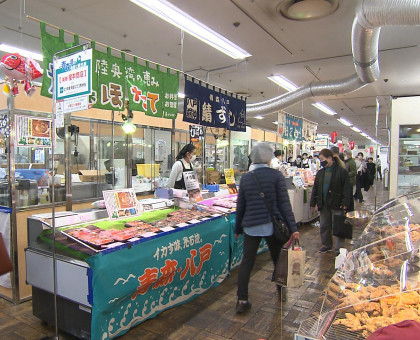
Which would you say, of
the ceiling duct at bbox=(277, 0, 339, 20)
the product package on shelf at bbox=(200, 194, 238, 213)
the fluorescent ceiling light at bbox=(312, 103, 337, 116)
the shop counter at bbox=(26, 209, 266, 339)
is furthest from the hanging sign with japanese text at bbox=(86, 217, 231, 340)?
the fluorescent ceiling light at bbox=(312, 103, 337, 116)

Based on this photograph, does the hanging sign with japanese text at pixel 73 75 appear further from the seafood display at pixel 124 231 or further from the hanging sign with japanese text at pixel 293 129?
the hanging sign with japanese text at pixel 293 129

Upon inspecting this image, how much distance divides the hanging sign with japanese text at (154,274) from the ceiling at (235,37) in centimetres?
394

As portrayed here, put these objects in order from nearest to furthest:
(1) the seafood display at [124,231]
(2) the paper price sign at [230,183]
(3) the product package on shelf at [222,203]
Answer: (1) the seafood display at [124,231]
(3) the product package on shelf at [222,203]
(2) the paper price sign at [230,183]

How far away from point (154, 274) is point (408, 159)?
7.13 m

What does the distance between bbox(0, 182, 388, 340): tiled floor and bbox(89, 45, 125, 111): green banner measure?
275 centimetres

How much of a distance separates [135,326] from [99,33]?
19.5 ft

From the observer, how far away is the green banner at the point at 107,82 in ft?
13.4

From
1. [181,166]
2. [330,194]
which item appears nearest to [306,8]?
[330,194]

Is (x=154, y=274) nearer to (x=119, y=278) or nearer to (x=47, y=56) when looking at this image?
(x=119, y=278)

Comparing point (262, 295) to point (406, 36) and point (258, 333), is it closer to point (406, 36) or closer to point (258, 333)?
point (258, 333)

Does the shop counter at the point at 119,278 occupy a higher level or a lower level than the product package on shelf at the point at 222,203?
lower

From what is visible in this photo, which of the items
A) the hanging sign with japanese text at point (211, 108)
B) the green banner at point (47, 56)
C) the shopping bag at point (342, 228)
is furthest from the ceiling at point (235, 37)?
the shopping bag at point (342, 228)

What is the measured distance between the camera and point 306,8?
5266 mm

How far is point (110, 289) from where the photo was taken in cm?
293
